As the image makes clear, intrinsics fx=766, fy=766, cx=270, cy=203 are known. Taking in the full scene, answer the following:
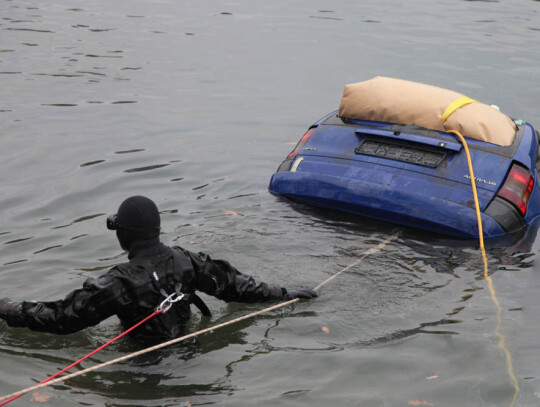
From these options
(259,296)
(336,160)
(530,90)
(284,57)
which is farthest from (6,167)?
(530,90)

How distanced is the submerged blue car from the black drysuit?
110 inches

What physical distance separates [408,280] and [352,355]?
4.55 feet

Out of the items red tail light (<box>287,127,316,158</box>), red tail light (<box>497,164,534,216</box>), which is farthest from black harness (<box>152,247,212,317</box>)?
red tail light (<box>497,164,534,216</box>)

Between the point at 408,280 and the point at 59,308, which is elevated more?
the point at 59,308

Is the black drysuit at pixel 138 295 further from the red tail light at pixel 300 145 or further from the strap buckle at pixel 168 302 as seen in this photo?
the red tail light at pixel 300 145

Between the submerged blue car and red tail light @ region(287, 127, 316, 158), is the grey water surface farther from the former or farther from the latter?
red tail light @ region(287, 127, 316, 158)

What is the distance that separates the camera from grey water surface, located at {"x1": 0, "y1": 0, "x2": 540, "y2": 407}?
548cm

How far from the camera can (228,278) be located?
565 cm

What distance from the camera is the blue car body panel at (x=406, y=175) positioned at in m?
7.61

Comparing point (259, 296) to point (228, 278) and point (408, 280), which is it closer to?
point (228, 278)

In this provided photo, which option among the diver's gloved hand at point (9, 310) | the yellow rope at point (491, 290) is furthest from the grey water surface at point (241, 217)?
the diver's gloved hand at point (9, 310)

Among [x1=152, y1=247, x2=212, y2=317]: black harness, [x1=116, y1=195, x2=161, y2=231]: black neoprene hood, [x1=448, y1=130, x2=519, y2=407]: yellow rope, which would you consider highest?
[x1=116, y1=195, x2=161, y2=231]: black neoprene hood

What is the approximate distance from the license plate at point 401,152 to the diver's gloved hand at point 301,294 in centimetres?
224

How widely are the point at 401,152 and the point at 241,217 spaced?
184 cm
